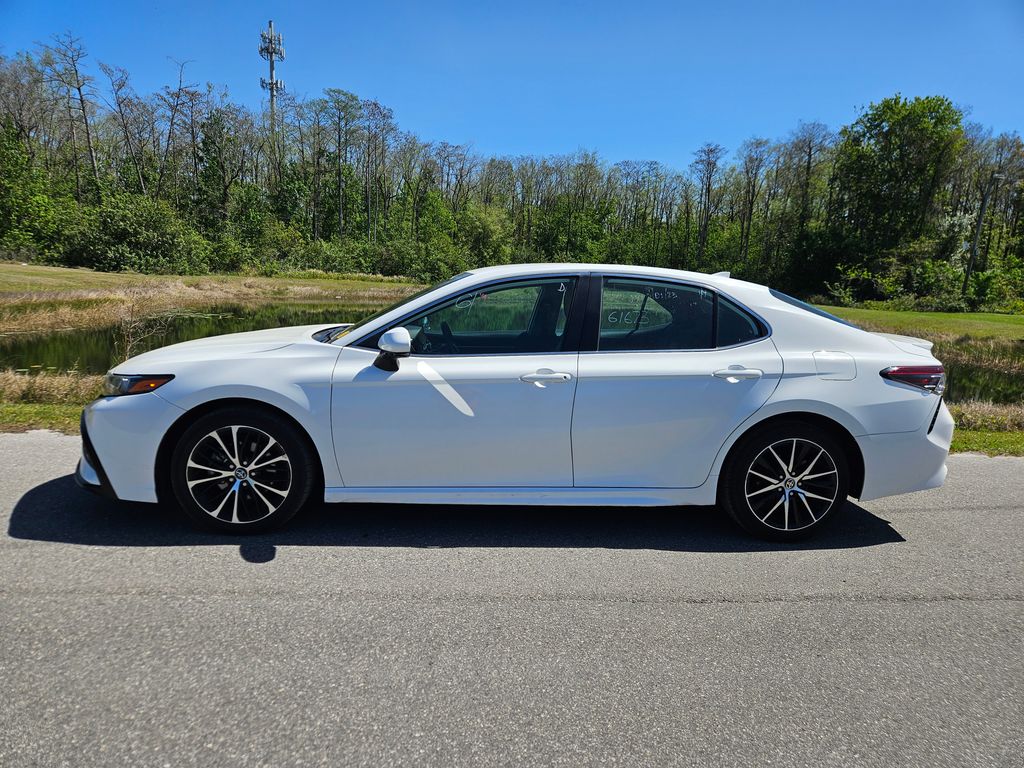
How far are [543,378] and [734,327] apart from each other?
1.25 metres

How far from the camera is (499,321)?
4.20 meters

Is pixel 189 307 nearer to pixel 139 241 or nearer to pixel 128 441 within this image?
pixel 139 241

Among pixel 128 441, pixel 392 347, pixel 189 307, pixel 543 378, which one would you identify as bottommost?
pixel 128 441

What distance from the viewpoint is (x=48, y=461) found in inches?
203

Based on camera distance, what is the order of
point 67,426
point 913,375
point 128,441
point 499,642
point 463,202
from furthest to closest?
point 463,202 → point 67,426 → point 913,375 → point 128,441 → point 499,642

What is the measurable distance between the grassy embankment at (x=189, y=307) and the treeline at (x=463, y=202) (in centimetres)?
924

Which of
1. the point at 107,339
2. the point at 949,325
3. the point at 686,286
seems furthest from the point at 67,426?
the point at 949,325

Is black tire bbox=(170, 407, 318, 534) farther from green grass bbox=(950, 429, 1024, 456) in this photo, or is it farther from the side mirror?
green grass bbox=(950, 429, 1024, 456)

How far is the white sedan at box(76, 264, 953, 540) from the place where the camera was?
3.76 m

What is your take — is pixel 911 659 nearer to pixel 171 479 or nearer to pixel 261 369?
pixel 261 369

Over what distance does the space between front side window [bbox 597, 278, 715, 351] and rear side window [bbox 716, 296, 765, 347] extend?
5cm

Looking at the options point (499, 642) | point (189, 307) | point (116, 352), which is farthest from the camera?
point (189, 307)

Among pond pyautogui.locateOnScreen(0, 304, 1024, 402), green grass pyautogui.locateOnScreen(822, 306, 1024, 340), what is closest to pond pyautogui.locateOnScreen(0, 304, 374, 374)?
pond pyautogui.locateOnScreen(0, 304, 1024, 402)

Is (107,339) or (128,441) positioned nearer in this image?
(128,441)
